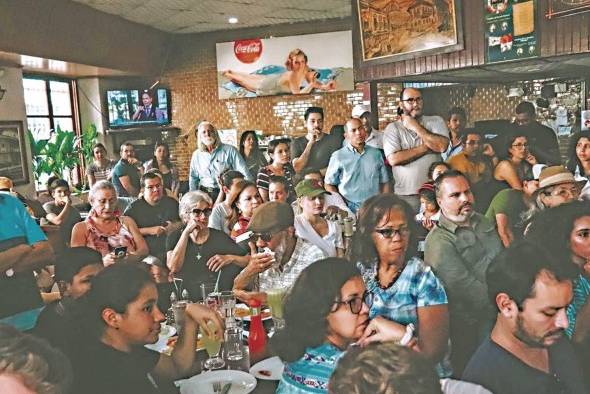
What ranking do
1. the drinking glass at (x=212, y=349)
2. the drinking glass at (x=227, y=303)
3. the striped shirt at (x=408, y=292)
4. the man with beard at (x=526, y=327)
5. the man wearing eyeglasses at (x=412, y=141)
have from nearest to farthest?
the man with beard at (x=526, y=327)
the striped shirt at (x=408, y=292)
the man wearing eyeglasses at (x=412, y=141)
the drinking glass at (x=212, y=349)
the drinking glass at (x=227, y=303)

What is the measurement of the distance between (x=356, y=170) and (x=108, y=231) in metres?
0.90

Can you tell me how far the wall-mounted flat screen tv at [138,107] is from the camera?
1.95m

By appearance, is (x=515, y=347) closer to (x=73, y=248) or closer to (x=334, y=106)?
(x=334, y=106)

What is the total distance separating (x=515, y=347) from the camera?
5.22 ft

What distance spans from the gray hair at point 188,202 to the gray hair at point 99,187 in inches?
9.5

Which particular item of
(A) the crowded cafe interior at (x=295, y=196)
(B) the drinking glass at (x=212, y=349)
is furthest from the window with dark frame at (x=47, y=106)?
(B) the drinking glass at (x=212, y=349)

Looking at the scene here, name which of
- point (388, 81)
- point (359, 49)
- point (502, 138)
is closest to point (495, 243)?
point (502, 138)

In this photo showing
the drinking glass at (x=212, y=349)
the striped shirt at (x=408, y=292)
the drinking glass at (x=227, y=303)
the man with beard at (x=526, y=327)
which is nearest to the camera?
the man with beard at (x=526, y=327)

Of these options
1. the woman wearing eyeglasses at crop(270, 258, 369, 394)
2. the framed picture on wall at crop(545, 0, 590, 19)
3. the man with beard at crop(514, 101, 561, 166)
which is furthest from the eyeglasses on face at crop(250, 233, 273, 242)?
the framed picture on wall at crop(545, 0, 590, 19)

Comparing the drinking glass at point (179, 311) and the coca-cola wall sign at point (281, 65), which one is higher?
the coca-cola wall sign at point (281, 65)

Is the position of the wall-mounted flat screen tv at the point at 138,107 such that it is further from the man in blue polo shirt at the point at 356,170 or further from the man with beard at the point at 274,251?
the man in blue polo shirt at the point at 356,170

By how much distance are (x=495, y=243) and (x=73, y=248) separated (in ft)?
4.62

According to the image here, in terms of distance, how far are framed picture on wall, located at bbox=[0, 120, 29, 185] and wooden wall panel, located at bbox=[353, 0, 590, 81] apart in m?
1.19

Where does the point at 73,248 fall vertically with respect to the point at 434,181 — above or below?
below
